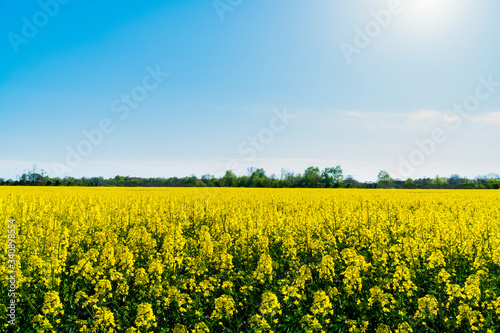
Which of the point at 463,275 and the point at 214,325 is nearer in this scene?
the point at 214,325

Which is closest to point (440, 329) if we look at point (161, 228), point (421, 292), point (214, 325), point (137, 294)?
point (421, 292)

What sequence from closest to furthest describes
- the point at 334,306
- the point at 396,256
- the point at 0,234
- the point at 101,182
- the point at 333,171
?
the point at 334,306, the point at 396,256, the point at 0,234, the point at 101,182, the point at 333,171

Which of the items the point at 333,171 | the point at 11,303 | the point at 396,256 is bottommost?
the point at 11,303

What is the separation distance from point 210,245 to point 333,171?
104m

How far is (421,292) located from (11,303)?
7104 millimetres

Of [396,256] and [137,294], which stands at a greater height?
[396,256]

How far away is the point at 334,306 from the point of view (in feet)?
16.8

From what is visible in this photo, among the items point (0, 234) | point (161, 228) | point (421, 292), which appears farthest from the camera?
point (161, 228)

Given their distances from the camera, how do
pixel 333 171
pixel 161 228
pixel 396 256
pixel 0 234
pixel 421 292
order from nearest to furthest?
pixel 421 292
pixel 396 256
pixel 0 234
pixel 161 228
pixel 333 171

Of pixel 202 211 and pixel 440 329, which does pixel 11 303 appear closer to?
pixel 440 329

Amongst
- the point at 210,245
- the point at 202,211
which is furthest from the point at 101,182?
the point at 210,245

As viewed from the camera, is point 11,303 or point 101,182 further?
point 101,182

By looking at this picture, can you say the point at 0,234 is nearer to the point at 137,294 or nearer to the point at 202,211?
the point at 137,294

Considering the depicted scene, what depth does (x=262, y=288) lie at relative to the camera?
5.71 meters
